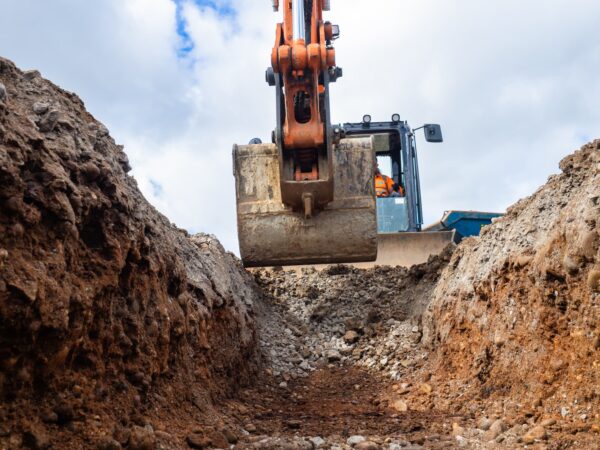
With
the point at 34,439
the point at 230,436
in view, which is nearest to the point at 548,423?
the point at 230,436

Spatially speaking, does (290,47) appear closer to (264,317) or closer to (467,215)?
(264,317)

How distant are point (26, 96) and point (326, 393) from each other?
4.30 m

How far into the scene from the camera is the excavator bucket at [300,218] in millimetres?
8078

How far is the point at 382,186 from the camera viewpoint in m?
11.3

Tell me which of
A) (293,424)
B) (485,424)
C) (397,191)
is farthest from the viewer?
(397,191)

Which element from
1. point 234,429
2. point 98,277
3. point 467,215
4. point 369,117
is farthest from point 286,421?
point 467,215

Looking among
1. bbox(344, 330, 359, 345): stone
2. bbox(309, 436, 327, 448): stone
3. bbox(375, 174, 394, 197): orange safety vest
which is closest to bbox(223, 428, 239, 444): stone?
bbox(309, 436, 327, 448): stone

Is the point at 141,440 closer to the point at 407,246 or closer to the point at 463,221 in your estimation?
the point at 407,246

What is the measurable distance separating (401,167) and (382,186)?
51 cm

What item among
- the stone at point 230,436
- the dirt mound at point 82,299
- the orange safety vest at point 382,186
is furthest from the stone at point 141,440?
the orange safety vest at point 382,186

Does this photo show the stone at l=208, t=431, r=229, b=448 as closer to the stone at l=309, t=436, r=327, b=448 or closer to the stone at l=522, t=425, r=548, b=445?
the stone at l=309, t=436, r=327, b=448

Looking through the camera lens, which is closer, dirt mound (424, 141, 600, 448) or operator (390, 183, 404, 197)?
dirt mound (424, 141, 600, 448)

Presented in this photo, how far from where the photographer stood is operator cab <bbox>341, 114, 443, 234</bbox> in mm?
10930

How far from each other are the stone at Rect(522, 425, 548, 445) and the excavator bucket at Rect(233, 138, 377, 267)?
3814 millimetres
